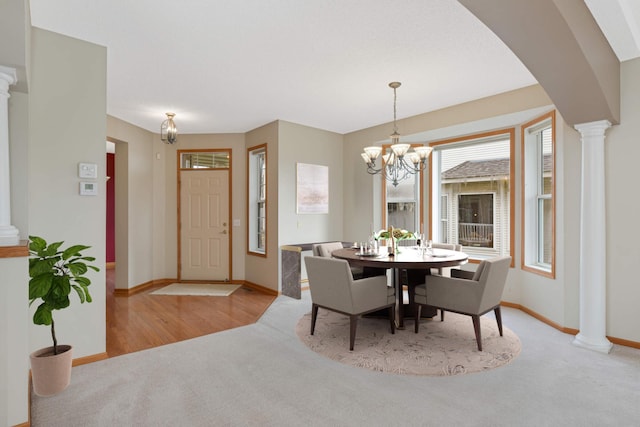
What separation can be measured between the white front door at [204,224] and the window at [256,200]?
1.48 feet

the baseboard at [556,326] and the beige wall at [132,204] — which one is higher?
the beige wall at [132,204]

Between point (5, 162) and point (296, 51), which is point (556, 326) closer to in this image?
point (296, 51)

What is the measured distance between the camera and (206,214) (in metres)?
5.89

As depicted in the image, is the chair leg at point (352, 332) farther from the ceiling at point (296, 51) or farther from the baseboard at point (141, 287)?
the baseboard at point (141, 287)

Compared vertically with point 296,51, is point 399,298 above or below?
below

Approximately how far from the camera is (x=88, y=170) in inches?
108

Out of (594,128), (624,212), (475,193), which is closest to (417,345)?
(624,212)

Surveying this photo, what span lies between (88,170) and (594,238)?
4.37m

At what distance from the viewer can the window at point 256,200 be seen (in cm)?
571

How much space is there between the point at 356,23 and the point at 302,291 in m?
3.72

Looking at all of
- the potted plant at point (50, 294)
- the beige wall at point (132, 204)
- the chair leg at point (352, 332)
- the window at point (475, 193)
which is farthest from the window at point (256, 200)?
the potted plant at point (50, 294)

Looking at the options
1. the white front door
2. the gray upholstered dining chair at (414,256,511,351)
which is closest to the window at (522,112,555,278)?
the gray upholstered dining chair at (414,256,511,351)

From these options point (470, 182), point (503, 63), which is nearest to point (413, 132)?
point (470, 182)

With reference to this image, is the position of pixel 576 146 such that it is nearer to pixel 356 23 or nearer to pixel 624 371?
pixel 624 371
